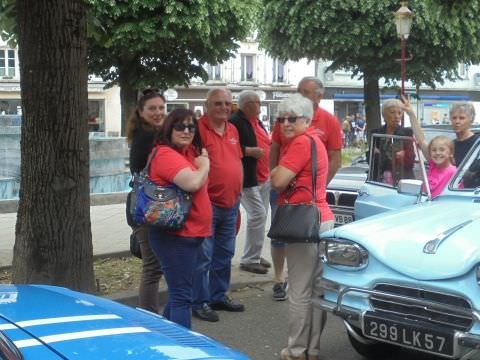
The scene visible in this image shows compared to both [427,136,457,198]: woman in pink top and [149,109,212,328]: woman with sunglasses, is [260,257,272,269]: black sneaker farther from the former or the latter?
[149,109,212,328]: woman with sunglasses

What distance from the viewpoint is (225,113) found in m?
5.88

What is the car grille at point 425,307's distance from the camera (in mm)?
3834

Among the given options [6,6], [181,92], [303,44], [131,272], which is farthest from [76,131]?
[181,92]

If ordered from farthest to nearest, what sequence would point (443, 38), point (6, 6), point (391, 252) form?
point (443, 38) → point (6, 6) → point (391, 252)

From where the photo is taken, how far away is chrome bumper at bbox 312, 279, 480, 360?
3732 mm

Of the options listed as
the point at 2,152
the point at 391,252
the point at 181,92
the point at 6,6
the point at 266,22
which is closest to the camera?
the point at 391,252

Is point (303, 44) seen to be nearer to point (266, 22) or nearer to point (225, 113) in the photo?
point (266, 22)

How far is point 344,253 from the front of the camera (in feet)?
14.5

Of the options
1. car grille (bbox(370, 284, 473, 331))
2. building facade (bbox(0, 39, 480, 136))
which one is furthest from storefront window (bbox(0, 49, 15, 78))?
car grille (bbox(370, 284, 473, 331))

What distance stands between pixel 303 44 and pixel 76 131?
14.0 meters

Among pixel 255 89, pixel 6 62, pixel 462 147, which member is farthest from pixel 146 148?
pixel 6 62

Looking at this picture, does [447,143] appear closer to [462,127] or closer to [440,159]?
[440,159]

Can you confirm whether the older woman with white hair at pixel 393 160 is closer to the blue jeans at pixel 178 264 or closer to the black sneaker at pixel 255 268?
the black sneaker at pixel 255 268

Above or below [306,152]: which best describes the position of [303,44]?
above
